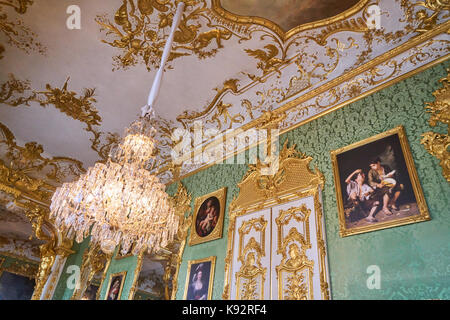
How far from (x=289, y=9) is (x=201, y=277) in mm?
4845

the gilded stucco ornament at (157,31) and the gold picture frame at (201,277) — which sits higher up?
the gilded stucco ornament at (157,31)

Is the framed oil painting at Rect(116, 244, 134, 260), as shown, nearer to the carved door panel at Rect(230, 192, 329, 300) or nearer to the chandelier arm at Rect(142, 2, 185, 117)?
the carved door panel at Rect(230, 192, 329, 300)

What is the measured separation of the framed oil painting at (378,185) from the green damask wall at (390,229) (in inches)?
3.5

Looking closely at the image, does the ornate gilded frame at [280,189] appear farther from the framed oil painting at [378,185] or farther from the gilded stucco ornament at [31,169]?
the gilded stucco ornament at [31,169]

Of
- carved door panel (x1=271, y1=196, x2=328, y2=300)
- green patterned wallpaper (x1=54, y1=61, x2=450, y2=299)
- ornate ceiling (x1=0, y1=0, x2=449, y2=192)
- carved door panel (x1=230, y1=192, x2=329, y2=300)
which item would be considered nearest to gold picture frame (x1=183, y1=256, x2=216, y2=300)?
green patterned wallpaper (x1=54, y1=61, x2=450, y2=299)

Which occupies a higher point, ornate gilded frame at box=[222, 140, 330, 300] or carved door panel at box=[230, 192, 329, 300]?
ornate gilded frame at box=[222, 140, 330, 300]

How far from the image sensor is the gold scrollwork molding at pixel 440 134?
3.36 meters

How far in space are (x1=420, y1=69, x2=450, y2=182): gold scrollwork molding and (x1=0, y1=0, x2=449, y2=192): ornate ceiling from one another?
0.61 metres

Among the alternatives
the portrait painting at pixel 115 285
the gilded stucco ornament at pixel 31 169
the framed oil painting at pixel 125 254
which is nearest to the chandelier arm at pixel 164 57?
the framed oil painting at pixel 125 254

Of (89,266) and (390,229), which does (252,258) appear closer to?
(390,229)

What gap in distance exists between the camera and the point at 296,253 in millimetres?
4090

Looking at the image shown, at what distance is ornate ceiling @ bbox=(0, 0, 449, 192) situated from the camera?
4332 millimetres

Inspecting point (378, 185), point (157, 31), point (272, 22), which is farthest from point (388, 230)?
point (157, 31)

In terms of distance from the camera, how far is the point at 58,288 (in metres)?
9.59
